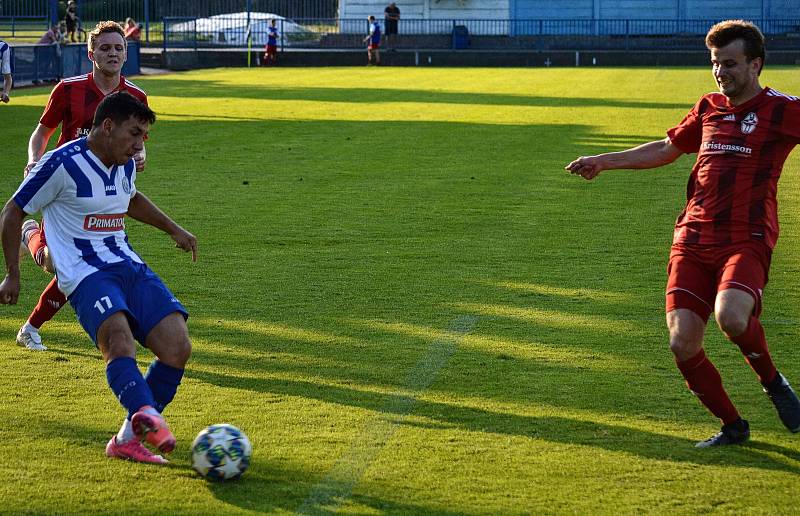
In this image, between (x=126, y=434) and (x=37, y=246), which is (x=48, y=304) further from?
(x=126, y=434)

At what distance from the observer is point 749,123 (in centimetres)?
539

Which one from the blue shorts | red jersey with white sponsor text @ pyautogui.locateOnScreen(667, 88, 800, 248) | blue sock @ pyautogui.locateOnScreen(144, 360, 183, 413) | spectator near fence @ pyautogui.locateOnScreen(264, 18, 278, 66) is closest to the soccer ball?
blue sock @ pyautogui.locateOnScreen(144, 360, 183, 413)

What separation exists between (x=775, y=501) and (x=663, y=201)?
845cm

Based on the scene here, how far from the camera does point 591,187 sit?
45.5ft

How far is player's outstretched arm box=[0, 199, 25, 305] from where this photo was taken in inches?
Result: 201

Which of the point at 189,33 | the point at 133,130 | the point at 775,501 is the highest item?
the point at 189,33

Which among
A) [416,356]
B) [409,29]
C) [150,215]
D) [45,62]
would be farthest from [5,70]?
[409,29]

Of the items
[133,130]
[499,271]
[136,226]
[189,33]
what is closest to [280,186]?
[136,226]

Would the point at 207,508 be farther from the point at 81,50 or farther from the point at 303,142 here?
the point at 81,50

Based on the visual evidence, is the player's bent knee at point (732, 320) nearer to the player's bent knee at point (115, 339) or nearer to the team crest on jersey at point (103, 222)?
the player's bent knee at point (115, 339)

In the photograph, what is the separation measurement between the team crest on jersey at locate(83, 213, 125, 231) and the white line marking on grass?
1485 mm

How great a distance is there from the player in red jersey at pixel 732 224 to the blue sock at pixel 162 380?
7.35 feet

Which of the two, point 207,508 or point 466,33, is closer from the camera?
point 207,508

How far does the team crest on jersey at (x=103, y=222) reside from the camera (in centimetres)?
525
